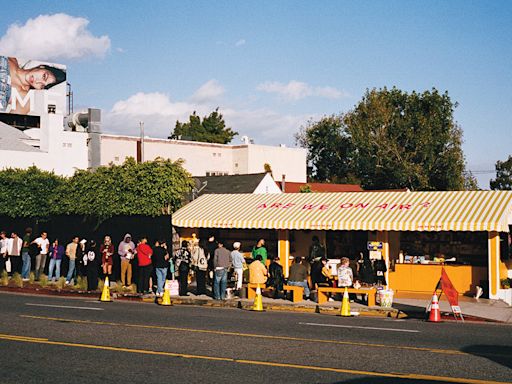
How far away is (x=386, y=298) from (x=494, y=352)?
28.6 feet

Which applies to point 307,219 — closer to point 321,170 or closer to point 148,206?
point 148,206

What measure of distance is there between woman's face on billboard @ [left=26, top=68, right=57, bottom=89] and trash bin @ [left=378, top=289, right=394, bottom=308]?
160 feet

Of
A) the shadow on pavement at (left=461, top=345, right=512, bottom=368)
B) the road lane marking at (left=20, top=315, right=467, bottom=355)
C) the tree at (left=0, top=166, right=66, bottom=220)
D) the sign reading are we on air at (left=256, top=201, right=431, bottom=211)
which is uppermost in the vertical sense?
the tree at (left=0, top=166, right=66, bottom=220)

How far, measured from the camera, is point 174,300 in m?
23.3

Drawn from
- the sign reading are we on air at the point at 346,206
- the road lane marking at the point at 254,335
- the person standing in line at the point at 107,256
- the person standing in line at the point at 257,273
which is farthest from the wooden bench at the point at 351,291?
the person standing in line at the point at 107,256

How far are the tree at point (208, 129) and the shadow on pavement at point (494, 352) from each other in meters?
93.5

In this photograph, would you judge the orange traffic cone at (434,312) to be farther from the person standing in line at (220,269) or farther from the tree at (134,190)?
the tree at (134,190)

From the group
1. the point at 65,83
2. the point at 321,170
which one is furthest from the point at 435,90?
the point at 65,83

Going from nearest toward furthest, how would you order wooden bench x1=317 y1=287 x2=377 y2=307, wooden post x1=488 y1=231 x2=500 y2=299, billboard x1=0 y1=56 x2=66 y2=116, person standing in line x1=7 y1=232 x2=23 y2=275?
wooden bench x1=317 y1=287 x2=377 y2=307 < wooden post x1=488 y1=231 x2=500 y2=299 < person standing in line x1=7 y1=232 x2=23 y2=275 < billboard x1=0 y1=56 x2=66 y2=116

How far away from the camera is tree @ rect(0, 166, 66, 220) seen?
32531 mm

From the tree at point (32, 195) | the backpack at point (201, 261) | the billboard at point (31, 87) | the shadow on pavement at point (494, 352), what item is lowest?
the shadow on pavement at point (494, 352)

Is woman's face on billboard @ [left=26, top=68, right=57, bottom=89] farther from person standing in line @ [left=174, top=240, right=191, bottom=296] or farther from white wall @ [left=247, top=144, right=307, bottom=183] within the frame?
person standing in line @ [left=174, top=240, right=191, bottom=296]

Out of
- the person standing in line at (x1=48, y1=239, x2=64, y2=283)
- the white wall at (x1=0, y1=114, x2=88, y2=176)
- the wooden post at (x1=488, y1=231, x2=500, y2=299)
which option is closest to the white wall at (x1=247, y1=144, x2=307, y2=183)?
the white wall at (x1=0, y1=114, x2=88, y2=176)

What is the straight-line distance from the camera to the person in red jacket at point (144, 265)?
24.5 meters
